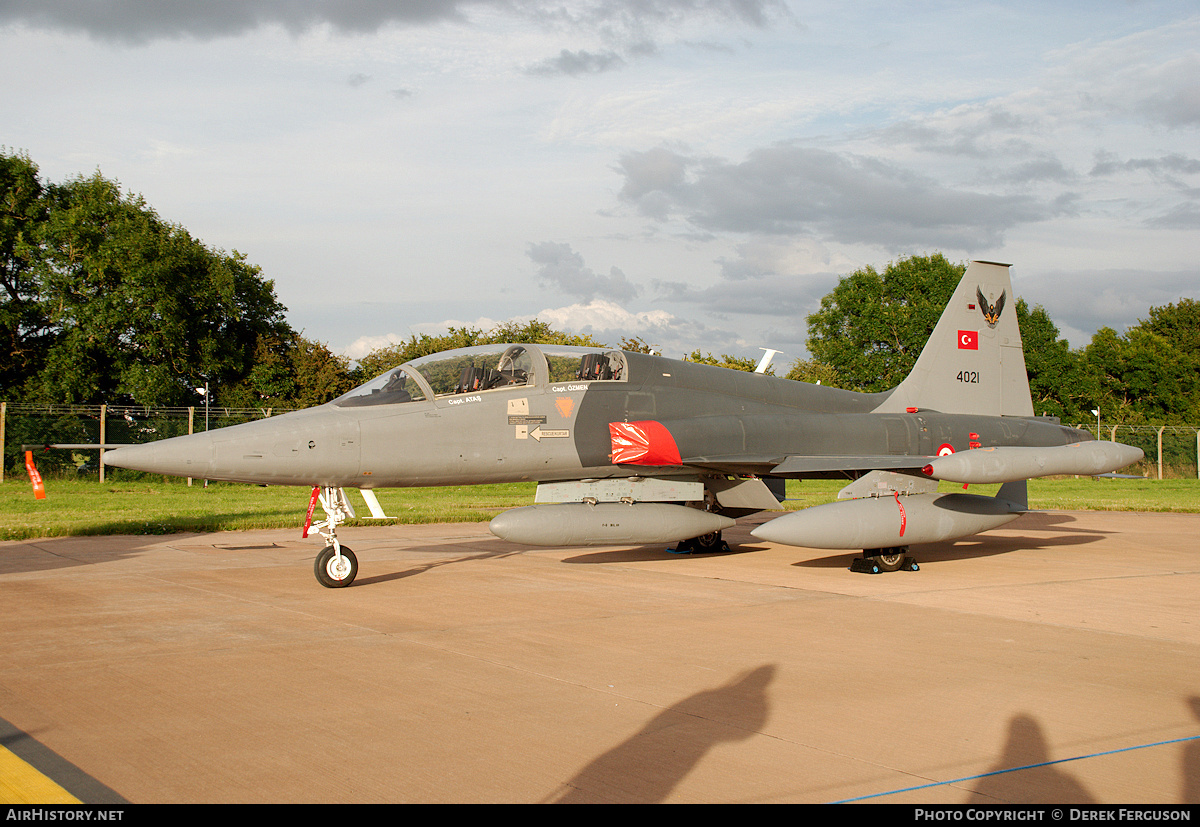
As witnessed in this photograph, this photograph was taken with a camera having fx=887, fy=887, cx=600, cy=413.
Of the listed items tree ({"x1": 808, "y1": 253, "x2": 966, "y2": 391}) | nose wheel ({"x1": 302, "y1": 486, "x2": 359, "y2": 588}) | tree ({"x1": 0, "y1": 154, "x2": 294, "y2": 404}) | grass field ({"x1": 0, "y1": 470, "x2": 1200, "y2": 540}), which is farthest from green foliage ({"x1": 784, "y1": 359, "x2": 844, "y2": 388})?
nose wheel ({"x1": 302, "y1": 486, "x2": 359, "y2": 588})

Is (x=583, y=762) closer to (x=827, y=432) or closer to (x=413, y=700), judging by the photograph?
(x=413, y=700)

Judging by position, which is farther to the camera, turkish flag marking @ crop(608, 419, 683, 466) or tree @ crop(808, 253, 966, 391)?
tree @ crop(808, 253, 966, 391)

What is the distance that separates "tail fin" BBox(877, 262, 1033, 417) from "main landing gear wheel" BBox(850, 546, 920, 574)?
2997 mm

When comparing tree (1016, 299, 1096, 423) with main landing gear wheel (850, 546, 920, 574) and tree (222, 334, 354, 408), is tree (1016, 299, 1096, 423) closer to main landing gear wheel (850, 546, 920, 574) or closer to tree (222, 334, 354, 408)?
tree (222, 334, 354, 408)

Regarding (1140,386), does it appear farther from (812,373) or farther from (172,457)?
(172,457)

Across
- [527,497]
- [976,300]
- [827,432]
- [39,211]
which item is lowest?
[527,497]

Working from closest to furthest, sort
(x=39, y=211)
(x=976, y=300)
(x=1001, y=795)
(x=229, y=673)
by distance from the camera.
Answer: (x=1001, y=795) → (x=229, y=673) → (x=976, y=300) → (x=39, y=211)

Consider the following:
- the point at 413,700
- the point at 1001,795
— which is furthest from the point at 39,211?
the point at 1001,795

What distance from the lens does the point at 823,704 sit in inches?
208

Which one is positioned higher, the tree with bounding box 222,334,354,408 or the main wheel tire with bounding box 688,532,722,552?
the tree with bounding box 222,334,354,408

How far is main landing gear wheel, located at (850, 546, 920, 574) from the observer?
37.2 ft

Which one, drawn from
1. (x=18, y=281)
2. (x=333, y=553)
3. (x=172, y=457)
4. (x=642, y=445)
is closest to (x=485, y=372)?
(x=642, y=445)

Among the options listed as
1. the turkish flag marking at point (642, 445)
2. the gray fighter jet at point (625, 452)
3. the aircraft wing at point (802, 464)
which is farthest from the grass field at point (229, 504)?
the aircraft wing at point (802, 464)

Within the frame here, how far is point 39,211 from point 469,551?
32.7m
